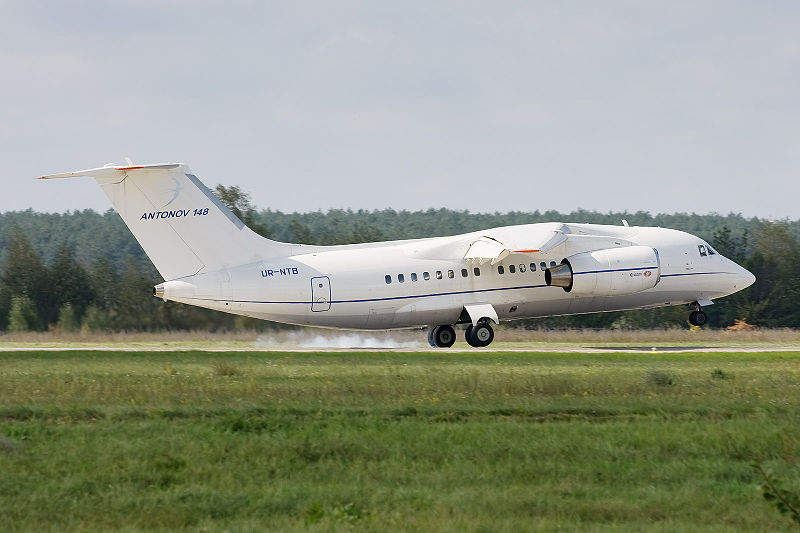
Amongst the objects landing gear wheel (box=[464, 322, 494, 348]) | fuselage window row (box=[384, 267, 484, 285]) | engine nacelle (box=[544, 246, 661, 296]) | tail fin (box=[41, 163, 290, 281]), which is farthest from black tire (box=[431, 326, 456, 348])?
tail fin (box=[41, 163, 290, 281])

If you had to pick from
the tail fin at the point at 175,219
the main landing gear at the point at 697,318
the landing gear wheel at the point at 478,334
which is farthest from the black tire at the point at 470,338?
the main landing gear at the point at 697,318

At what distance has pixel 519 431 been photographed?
16953mm

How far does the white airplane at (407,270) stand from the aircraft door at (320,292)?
0.03 meters

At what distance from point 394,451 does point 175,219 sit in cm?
2122

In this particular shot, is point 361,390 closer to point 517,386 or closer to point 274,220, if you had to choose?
point 517,386

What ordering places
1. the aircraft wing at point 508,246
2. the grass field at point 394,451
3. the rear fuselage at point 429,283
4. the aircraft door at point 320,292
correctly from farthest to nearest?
the aircraft wing at point 508,246 < the aircraft door at point 320,292 < the rear fuselage at point 429,283 < the grass field at point 394,451

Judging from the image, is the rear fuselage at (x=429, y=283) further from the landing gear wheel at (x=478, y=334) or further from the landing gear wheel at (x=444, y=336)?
the landing gear wheel at (x=444, y=336)

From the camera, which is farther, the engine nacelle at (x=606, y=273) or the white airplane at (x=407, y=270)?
the engine nacelle at (x=606, y=273)

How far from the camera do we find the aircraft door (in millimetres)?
36094

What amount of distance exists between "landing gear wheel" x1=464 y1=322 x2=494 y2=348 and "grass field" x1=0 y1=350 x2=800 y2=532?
13.3m

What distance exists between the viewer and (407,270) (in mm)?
37594

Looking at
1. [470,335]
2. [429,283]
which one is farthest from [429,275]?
[470,335]

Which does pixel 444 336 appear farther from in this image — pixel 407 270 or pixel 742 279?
pixel 742 279

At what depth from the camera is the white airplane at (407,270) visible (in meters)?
35.1
